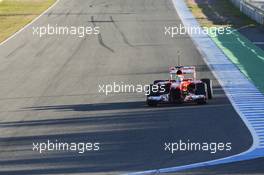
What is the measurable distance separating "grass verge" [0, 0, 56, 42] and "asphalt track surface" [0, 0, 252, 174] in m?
3.27

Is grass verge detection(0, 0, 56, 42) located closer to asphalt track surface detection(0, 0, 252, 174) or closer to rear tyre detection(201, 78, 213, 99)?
asphalt track surface detection(0, 0, 252, 174)

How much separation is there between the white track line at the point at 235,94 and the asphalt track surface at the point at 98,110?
204mm

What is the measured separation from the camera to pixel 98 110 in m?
16.4

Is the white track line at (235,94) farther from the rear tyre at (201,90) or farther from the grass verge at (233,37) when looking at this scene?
the rear tyre at (201,90)

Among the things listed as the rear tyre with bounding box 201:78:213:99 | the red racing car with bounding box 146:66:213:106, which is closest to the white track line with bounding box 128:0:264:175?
the rear tyre with bounding box 201:78:213:99

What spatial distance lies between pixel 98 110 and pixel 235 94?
372 centimetres

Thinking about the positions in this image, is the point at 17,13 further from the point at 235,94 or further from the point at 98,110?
the point at 98,110

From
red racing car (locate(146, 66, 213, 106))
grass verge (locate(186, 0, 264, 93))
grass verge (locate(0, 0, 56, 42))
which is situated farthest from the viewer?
grass verge (locate(0, 0, 56, 42))

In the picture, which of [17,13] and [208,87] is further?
[17,13]

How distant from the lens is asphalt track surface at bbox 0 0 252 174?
1169cm

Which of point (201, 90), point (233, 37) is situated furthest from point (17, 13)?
point (201, 90)

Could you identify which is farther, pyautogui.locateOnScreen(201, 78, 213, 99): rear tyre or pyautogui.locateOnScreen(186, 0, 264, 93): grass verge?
pyautogui.locateOnScreen(186, 0, 264, 93): grass verge

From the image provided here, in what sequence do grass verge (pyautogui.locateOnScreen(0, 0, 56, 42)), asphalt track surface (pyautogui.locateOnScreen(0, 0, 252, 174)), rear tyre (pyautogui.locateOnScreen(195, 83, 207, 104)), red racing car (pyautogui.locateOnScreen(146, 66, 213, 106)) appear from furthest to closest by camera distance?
1. grass verge (pyautogui.locateOnScreen(0, 0, 56, 42))
2. rear tyre (pyautogui.locateOnScreen(195, 83, 207, 104))
3. red racing car (pyautogui.locateOnScreen(146, 66, 213, 106))
4. asphalt track surface (pyautogui.locateOnScreen(0, 0, 252, 174))

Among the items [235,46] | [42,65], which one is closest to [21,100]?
[42,65]
